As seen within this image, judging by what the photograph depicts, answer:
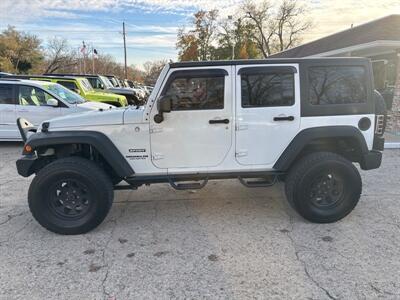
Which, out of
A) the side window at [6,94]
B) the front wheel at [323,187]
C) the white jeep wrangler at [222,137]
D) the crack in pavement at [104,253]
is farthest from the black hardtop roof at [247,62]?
the side window at [6,94]

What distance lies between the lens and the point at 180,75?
3.80 m

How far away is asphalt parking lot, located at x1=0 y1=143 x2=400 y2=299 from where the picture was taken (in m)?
2.81

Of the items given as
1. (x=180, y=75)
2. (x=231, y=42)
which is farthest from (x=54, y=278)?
(x=231, y=42)

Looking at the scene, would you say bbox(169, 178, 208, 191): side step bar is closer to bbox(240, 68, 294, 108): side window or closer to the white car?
bbox(240, 68, 294, 108): side window

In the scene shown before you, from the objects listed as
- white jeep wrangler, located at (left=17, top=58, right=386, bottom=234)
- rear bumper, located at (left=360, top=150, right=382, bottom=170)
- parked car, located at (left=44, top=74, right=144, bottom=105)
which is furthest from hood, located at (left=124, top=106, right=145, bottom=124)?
parked car, located at (left=44, top=74, right=144, bottom=105)

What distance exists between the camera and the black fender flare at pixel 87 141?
12.3 feet

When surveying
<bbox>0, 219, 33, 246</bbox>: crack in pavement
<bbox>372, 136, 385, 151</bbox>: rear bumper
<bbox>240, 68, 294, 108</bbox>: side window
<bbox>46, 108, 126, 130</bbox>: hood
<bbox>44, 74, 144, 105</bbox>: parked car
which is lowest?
<bbox>0, 219, 33, 246</bbox>: crack in pavement

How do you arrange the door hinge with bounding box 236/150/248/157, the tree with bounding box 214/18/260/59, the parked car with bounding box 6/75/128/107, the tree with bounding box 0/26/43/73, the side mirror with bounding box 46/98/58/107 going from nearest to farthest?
the door hinge with bounding box 236/150/248/157 < the side mirror with bounding box 46/98/58/107 < the parked car with bounding box 6/75/128/107 < the tree with bounding box 0/26/43/73 < the tree with bounding box 214/18/260/59

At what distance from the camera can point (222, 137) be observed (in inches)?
154

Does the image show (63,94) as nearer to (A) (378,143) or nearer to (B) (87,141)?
(B) (87,141)

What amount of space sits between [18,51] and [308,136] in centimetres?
4129

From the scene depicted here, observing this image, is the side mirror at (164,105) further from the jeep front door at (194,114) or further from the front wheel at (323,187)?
the front wheel at (323,187)

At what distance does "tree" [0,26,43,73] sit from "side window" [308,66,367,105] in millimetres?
38575

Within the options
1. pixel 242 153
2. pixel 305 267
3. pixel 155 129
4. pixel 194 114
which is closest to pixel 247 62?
pixel 194 114
